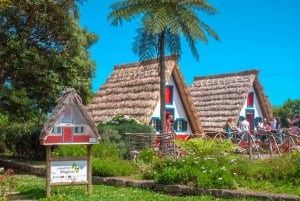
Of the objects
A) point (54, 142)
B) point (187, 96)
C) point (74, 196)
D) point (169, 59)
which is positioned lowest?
point (74, 196)

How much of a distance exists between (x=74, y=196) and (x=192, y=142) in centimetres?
619

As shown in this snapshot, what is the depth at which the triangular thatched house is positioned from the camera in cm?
3575

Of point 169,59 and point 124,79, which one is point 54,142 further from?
point 124,79

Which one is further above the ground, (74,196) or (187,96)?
(187,96)

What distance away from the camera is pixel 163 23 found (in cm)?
2162

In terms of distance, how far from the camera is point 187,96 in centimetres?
3125

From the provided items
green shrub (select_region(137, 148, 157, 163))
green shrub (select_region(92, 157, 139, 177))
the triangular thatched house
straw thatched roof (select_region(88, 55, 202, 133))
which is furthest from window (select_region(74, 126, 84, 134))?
the triangular thatched house

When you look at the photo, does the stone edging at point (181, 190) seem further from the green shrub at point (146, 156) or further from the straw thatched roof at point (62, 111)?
the green shrub at point (146, 156)

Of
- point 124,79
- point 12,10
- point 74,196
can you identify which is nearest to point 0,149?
point 12,10

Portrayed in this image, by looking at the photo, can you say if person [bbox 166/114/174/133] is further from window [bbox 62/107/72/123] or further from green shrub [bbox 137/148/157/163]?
window [bbox 62/107/72/123]

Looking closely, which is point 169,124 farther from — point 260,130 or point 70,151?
point 70,151

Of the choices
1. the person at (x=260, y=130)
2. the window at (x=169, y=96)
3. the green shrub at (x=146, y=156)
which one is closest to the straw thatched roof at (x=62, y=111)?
the green shrub at (x=146, y=156)

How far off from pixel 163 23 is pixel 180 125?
11209mm

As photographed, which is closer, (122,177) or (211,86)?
(122,177)
